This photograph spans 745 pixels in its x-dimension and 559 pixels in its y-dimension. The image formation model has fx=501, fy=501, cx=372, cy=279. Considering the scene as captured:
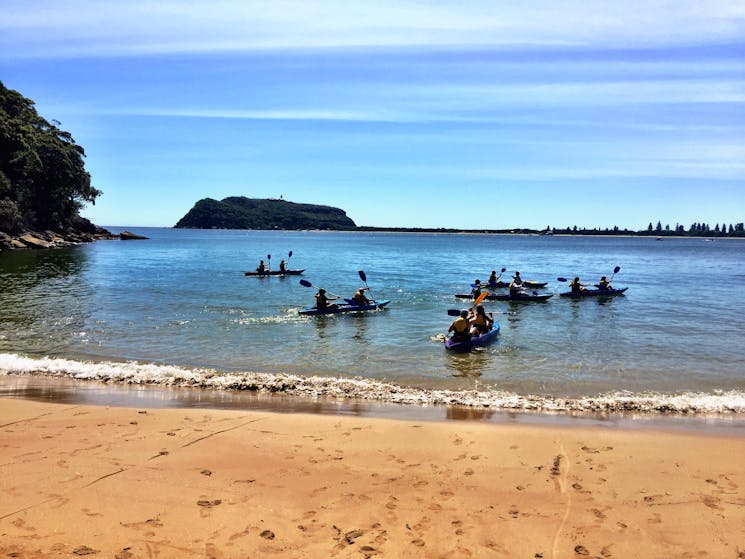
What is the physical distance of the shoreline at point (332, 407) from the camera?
941cm

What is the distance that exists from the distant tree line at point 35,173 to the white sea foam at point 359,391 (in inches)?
2123

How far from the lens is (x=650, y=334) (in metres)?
18.9

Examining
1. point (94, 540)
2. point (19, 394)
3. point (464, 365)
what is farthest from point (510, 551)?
point (19, 394)

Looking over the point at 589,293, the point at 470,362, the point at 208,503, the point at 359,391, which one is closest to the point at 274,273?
the point at 589,293

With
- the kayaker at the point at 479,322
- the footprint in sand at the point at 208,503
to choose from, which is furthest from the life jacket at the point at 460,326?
the footprint in sand at the point at 208,503

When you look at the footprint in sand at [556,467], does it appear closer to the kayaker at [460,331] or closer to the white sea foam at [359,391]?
the white sea foam at [359,391]

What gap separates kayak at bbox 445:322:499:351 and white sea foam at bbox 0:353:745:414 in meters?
4.02

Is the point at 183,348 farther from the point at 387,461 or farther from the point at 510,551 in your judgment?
the point at 510,551

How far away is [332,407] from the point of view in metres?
10.3

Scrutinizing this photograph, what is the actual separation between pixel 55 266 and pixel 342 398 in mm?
39342

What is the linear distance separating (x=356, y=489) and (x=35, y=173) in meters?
70.9

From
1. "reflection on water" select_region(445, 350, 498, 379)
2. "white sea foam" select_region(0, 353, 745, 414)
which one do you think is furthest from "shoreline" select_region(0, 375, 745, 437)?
"reflection on water" select_region(445, 350, 498, 379)

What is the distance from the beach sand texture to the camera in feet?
17.1

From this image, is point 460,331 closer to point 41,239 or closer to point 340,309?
point 340,309
